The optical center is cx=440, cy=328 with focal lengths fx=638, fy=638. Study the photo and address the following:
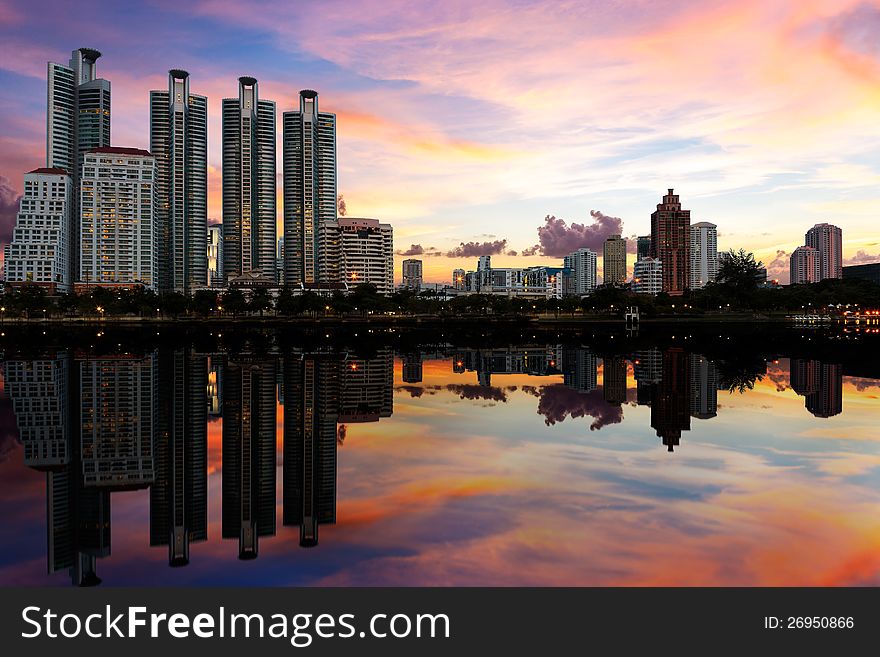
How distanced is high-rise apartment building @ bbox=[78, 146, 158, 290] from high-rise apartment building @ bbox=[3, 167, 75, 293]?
5.37m

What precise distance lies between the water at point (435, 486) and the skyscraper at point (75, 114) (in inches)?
7260

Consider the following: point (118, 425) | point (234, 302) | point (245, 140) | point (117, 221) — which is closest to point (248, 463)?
point (118, 425)

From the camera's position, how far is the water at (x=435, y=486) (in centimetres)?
840

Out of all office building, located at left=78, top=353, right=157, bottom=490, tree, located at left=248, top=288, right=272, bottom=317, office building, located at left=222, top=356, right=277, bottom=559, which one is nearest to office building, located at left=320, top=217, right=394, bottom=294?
tree, located at left=248, top=288, right=272, bottom=317

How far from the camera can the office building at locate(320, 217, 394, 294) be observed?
184 metres

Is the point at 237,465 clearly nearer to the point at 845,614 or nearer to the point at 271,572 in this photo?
the point at 271,572

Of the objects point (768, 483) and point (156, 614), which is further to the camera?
point (768, 483)

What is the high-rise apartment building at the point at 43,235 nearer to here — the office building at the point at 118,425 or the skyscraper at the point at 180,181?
the skyscraper at the point at 180,181

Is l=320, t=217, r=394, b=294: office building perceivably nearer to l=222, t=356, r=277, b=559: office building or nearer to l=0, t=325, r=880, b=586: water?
l=222, t=356, r=277, b=559: office building

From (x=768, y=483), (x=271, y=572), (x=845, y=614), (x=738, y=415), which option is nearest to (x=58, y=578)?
(x=271, y=572)

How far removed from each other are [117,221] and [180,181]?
37.3m

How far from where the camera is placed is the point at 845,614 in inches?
252

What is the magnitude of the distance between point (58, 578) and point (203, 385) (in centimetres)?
2020

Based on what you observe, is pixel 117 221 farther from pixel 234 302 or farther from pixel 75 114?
pixel 234 302
